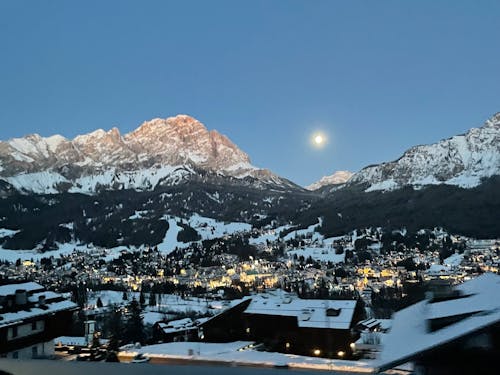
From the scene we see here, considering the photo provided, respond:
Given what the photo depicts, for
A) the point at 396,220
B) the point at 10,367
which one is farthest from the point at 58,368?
the point at 396,220

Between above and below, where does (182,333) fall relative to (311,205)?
below

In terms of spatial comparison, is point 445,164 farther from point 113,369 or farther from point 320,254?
point 113,369

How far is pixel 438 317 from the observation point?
5.76 ft

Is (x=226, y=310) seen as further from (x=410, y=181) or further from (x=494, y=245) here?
(x=410, y=181)

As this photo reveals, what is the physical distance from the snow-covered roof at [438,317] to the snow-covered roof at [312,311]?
3890mm

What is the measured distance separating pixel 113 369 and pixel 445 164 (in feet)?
616

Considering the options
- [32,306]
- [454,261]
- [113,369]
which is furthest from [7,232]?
[113,369]

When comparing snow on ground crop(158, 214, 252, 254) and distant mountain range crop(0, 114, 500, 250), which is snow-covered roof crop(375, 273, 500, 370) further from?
snow on ground crop(158, 214, 252, 254)

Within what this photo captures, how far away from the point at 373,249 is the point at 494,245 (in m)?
20.4

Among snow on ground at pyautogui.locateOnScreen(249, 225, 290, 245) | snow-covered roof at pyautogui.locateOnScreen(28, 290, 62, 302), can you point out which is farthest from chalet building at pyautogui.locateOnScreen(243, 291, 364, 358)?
snow on ground at pyautogui.locateOnScreen(249, 225, 290, 245)

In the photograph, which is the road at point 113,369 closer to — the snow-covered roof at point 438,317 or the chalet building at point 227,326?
the snow-covered roof at point 438,317

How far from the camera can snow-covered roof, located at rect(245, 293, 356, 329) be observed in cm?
630

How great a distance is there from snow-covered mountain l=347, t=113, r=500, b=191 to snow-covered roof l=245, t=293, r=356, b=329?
142 meters

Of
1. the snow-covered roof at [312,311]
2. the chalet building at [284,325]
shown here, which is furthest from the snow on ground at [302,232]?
the chalet building at [284,325]
